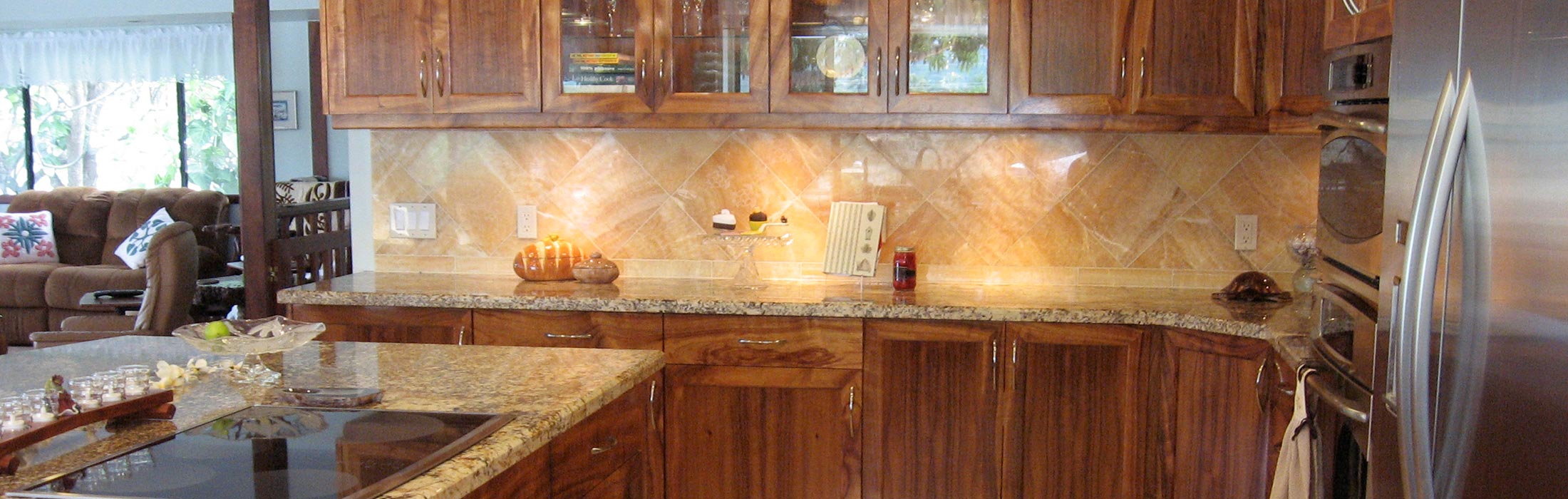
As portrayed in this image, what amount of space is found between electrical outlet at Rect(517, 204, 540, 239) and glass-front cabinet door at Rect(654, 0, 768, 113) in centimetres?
65

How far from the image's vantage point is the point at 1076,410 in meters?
2.97

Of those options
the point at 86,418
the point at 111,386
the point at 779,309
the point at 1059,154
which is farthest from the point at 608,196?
the point at 86,418

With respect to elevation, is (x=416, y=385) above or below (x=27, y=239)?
above

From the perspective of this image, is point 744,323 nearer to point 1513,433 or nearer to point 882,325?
point 882,325

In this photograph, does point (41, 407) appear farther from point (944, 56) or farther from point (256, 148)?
point (256, 148)

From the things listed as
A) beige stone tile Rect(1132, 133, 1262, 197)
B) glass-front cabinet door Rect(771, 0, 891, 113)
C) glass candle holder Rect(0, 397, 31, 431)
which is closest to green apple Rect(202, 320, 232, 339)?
glass candle holder Rect(0, 397, 31, 431)

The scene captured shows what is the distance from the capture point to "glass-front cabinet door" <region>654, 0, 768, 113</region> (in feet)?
10.7

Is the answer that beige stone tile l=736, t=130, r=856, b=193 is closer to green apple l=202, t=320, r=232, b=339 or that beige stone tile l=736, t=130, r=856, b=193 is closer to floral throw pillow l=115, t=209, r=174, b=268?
green apple l=202, t=320, r=232, b=339

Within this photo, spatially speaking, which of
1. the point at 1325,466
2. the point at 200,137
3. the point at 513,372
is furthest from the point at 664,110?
the point at 200,137

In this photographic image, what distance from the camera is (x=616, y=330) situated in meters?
3.13

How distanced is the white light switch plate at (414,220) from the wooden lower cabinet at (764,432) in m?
1.11

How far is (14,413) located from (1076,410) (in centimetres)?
228

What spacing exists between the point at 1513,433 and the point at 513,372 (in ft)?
4.71

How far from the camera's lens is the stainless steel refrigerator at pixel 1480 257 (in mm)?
1331
